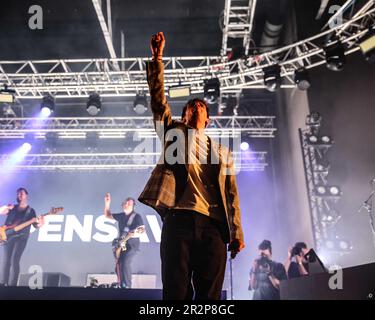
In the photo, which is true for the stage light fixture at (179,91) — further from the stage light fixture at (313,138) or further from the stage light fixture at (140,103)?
the stage light fixture at (313,138)

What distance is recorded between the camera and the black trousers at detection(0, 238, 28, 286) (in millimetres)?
5980

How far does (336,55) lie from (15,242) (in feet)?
21.5

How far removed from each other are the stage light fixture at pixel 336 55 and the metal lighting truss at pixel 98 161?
195 inches

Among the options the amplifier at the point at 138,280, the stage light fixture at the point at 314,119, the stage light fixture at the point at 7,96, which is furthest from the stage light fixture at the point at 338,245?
the stage light fixture at the point at 7,96

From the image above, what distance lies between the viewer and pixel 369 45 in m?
5.86

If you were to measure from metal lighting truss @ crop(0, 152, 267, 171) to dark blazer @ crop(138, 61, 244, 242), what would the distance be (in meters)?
9.20

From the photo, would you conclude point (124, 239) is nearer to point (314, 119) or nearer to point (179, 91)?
point (179, 91)

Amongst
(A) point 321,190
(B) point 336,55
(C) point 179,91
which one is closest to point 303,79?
(B) point 336,55

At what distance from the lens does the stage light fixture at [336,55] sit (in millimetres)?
6578

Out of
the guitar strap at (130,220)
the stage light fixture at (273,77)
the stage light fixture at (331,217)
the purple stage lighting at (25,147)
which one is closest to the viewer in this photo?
the guitar strap at (130,220)

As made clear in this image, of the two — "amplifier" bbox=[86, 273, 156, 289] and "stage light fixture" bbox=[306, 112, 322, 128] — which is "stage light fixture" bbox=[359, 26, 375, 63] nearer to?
"stage light fixture" bbox=[306, 112, 322, 128]

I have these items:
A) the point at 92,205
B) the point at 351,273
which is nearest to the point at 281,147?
the point at 92,205

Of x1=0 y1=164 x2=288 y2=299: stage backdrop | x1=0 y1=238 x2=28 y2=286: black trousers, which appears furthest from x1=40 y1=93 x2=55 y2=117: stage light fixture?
x1=0 y1=164 x2=288 y2=299: stage backdrop

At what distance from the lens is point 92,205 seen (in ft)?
38.8
